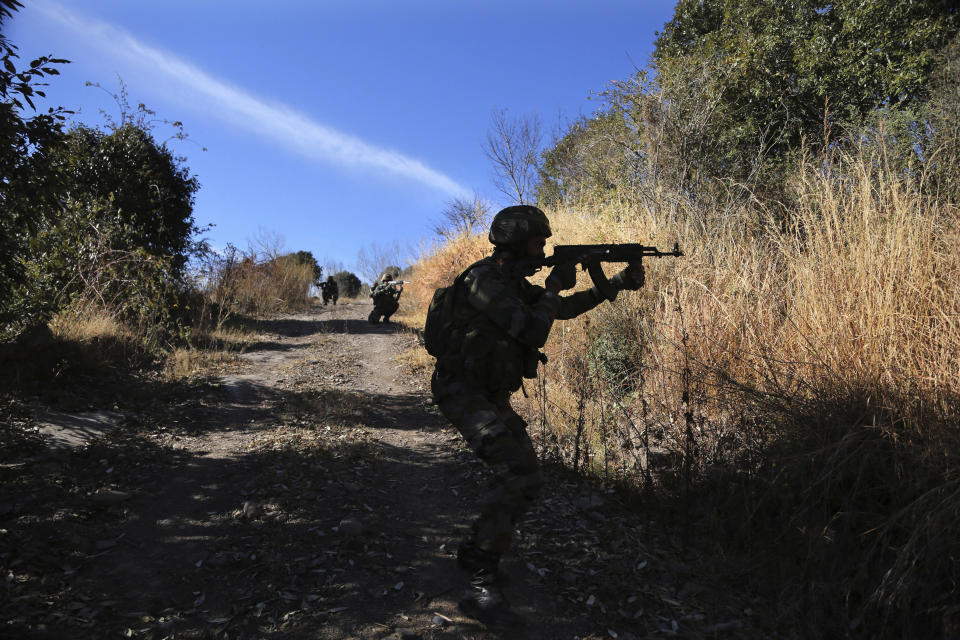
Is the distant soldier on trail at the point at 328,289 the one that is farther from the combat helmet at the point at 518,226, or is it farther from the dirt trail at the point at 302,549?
the combat helmet at the point at 518,226

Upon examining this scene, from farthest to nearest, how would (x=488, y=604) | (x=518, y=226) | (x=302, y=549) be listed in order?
(x=302, y=549) → (x=518, y=226) → (x=488, y=604)

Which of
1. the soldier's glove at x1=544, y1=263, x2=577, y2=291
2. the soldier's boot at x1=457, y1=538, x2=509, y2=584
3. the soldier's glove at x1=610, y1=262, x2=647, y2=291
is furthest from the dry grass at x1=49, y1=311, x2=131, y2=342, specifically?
the soldier's glove at x1=610, y1=262, x2=647, y2=291

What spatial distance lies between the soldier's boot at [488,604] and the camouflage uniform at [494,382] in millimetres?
62

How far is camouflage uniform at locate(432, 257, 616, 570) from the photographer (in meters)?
2.47

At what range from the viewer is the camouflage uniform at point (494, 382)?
2.47 meters

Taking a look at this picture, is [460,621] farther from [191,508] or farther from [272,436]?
[272,436]

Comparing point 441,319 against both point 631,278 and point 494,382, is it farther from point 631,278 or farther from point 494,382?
point 631,278

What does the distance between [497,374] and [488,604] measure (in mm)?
1090

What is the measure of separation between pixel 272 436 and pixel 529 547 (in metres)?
2.84

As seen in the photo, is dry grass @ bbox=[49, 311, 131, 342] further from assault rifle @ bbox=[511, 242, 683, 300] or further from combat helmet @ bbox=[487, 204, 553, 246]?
assault rifle @ bbox=[511, 242, 683, 300]

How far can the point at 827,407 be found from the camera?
10.1 ft

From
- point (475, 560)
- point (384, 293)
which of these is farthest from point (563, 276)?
point (384, 293)

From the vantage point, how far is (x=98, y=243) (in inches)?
281

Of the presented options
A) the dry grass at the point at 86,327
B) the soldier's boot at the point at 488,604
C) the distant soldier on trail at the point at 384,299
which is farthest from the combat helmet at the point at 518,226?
the distant soldier on trail at the point at 384,299
